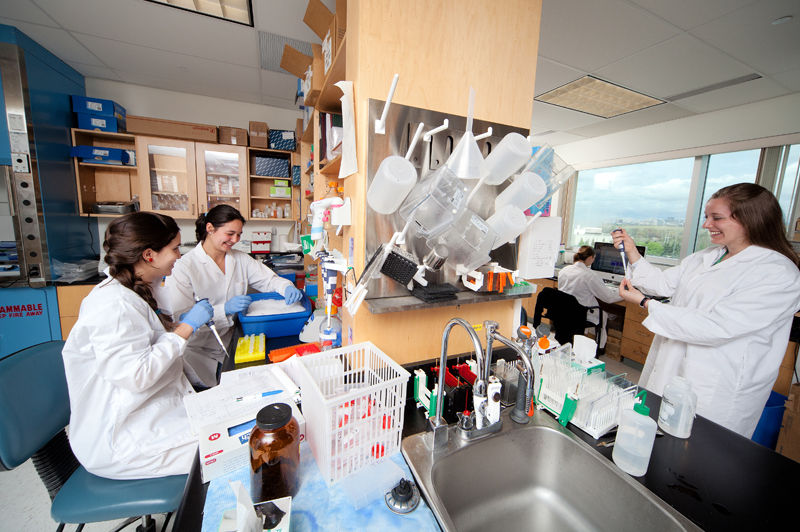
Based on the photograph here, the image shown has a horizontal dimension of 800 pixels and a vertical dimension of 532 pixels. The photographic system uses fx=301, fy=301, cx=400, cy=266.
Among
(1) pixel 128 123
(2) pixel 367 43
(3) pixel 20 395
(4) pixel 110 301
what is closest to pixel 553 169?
(2) pixel 367 43

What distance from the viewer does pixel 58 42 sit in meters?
2.41

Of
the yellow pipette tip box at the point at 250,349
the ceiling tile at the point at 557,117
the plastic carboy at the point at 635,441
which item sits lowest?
the yellow pipette tip box at the point at 250,349

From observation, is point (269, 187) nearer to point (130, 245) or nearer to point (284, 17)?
point (284, 17)

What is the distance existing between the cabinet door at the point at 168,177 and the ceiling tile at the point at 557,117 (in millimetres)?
3893

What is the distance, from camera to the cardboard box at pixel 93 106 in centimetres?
281

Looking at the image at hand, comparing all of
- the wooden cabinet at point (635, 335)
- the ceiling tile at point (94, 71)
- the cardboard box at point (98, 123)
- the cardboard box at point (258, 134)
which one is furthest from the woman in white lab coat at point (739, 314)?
the ceiling tile at point (94, 71)

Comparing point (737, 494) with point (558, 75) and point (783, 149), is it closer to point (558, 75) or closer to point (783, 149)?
point (558, 75)

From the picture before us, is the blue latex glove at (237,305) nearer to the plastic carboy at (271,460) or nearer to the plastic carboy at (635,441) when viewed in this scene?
the plastic carboy at (271,460)

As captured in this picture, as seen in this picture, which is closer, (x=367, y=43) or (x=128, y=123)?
(x=367, y=43)

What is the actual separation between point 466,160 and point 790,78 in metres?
3.65

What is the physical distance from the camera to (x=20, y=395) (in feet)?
3.28

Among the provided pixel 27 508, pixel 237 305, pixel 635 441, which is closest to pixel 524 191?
pixel 635 441

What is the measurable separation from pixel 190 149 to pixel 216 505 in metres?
3.64

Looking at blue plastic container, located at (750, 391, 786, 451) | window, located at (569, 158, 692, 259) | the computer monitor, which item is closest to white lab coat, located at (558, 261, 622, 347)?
the computer monitor
